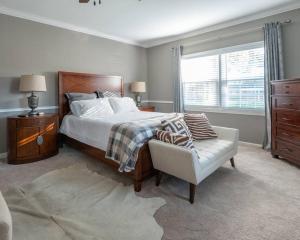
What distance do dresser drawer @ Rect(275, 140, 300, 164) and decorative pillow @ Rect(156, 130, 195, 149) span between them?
5.72ft

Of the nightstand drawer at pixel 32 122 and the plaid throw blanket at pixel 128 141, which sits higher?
the nightstand drawer at pixel 32 122

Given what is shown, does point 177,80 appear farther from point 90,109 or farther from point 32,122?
point 32,122

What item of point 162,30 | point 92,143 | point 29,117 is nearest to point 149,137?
point 92,143

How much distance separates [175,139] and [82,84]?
294cm

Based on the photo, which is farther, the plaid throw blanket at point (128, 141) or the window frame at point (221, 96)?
the window frame at point (221, 96)

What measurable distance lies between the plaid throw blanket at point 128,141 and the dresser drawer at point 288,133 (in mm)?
1961

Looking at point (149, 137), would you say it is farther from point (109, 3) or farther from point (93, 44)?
point (93, 44)

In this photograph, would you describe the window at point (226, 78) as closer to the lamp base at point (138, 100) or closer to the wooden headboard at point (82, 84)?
the lamp base at point (138, 100)

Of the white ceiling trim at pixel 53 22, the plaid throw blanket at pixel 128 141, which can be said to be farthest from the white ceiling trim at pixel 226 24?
the plaid throw blanket at pixel 128 141

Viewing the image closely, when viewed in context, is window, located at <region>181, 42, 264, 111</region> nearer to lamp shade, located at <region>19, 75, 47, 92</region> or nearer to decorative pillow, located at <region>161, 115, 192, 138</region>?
decorative pillow, located at <region>161, 115, 192, 138</region>

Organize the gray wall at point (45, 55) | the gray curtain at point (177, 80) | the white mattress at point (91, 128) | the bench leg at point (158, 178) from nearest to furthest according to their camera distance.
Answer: the bench leg at point (158, 178), the white mattress at point (91, 128), the gray wall at point (45, 55), the gray curtain at point (177, 80)

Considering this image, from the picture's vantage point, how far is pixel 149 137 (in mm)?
2373

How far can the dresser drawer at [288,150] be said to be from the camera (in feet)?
9.25

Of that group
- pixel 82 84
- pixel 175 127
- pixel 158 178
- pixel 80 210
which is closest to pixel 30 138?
pixel 82 84
